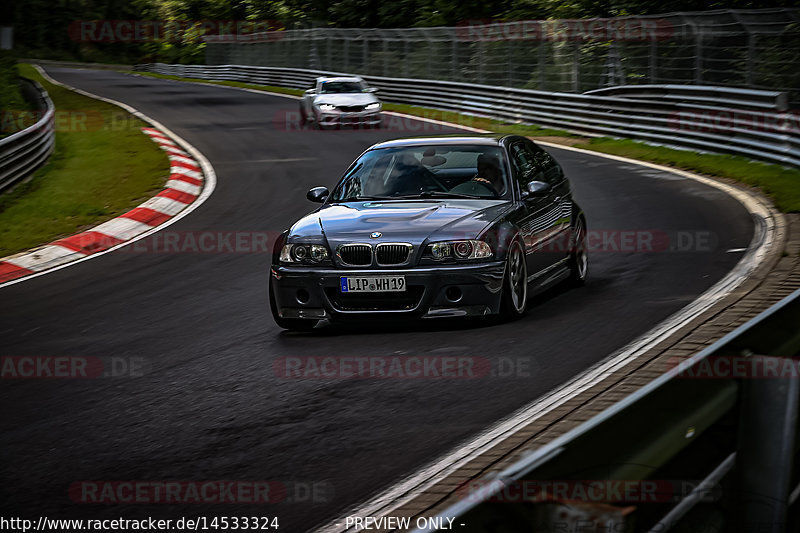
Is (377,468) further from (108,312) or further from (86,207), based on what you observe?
(86,207)

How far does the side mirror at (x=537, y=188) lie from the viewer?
29.8 feet

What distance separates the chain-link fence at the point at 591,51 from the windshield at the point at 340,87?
5.05 m

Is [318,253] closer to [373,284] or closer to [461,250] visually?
[373,284]

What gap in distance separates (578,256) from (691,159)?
440 inches

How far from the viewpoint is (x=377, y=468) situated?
5285 millimetres

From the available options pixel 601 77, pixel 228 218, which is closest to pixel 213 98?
pixel 601 77

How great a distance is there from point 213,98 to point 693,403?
40.0 metres

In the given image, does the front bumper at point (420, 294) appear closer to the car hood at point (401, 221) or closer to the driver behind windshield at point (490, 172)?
the car hood at point (401, 221)

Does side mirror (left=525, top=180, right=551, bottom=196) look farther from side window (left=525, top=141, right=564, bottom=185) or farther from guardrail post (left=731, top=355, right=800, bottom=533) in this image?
guardrail post (left=731, top=355, right=800, bottom=533)

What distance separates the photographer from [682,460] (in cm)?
296

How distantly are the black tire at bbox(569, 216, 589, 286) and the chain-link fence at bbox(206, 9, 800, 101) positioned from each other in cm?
1110

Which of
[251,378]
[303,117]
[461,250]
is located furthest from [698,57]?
[251,378]

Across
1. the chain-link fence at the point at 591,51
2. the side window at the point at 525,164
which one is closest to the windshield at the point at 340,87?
the chain-link fence at the point at 591,51

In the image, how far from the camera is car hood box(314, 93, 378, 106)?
29.8m
